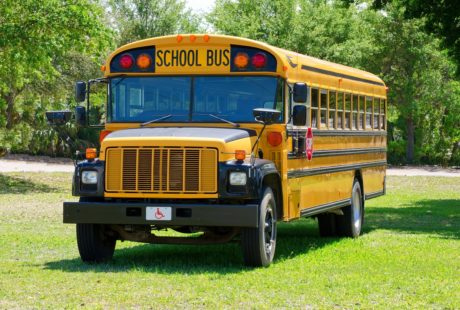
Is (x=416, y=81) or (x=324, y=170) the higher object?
(x=416, y=81)

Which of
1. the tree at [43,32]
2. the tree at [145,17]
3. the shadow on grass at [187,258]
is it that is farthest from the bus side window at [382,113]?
the tree at [145,17]

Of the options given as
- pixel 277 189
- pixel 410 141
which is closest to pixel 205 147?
pixel 277 189

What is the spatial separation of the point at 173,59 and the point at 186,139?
1.55 meters

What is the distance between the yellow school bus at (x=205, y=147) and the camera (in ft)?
37.4

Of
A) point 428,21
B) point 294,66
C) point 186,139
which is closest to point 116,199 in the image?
point 186,139

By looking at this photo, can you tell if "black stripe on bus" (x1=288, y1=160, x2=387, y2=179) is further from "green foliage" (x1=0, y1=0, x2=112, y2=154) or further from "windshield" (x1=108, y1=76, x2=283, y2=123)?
"green foliage" (x1=0, y1=0, x2=112, y2=154)

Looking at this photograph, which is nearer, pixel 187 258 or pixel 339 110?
pixel 187 258

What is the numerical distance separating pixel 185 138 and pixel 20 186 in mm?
20375

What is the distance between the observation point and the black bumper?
1121cm

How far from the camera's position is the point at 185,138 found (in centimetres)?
1144

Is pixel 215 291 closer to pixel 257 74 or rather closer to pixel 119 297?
pixel 119 297

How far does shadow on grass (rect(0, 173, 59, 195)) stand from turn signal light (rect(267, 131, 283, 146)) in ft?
55.9

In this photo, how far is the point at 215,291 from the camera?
980 centimetres

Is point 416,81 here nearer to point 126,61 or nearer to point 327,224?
point 327,224
